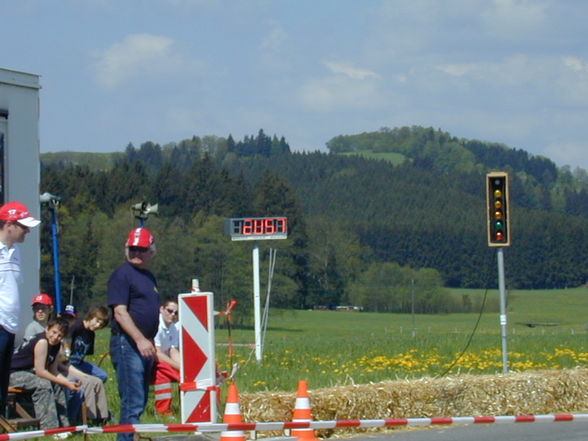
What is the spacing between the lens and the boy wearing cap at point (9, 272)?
317 inches

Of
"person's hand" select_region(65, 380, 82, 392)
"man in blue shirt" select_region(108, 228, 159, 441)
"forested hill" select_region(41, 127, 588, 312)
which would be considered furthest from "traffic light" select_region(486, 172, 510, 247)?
"forested hill" select_region(41, 127, 588, 312)

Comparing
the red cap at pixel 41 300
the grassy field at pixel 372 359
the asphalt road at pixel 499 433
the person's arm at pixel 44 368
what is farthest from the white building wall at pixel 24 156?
the asphalt road at pixel 499 433

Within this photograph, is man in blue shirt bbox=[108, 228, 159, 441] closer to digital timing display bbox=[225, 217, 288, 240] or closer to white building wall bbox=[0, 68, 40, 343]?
white building wall bbox=[0, 68, 40, 343]

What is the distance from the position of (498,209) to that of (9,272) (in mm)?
10473

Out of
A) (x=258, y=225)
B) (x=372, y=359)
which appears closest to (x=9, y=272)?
(x=258, y=225)

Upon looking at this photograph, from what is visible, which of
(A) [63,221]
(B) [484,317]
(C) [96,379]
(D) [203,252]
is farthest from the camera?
(B) [484,317]

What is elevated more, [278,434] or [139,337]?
[139,337]

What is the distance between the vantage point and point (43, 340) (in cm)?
1066

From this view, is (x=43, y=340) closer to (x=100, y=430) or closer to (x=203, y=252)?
(x=100, y=430)

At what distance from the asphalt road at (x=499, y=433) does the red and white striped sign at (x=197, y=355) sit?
2416mm

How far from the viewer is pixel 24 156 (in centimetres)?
1134

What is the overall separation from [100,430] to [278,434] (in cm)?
277

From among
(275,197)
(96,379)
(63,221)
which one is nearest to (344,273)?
(275,197)

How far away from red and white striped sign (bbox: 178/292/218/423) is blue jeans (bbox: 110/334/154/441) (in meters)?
0.59
